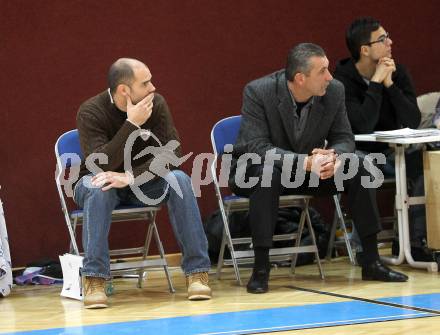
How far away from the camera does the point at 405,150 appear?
21.7 ft

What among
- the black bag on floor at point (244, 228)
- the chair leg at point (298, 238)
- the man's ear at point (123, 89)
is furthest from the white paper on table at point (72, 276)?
the chair leg at point (298, 238)

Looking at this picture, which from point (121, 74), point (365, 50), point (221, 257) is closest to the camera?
point (121, 74)

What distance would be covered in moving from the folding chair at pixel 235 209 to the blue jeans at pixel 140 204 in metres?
0.53

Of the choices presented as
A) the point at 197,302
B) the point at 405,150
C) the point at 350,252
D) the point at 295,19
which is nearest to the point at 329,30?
the point at 295,19

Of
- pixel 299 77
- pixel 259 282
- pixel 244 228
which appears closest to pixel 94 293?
pixel 259 282

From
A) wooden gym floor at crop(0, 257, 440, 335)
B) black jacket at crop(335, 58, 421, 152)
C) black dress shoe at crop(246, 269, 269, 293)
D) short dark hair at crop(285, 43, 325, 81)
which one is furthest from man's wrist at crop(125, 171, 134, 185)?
black jacket at crop(335, 58, 421, 152)

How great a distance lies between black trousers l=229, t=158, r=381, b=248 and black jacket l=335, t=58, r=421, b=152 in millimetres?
709

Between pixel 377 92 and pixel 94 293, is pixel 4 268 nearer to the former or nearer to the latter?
pixel 94 293

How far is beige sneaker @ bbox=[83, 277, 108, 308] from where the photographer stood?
517 centimetres

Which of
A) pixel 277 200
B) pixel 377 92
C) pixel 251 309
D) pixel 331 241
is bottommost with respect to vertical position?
pixel 251 309

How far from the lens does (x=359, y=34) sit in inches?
262

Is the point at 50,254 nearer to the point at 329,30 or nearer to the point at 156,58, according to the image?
the point at 156,58

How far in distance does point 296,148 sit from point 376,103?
2.73 ft

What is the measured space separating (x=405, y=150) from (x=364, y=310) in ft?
6.93
